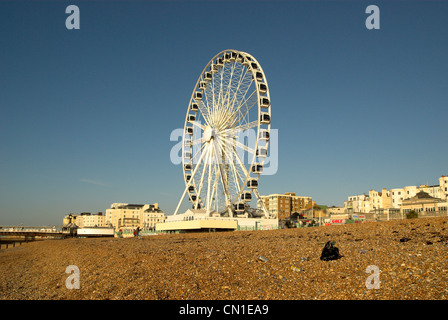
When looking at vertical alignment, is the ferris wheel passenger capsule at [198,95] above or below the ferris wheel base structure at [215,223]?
above

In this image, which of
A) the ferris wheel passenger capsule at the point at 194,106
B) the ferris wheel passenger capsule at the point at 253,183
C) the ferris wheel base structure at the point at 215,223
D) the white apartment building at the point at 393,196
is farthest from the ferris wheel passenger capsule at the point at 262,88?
the white apartment building at the point at 393,196

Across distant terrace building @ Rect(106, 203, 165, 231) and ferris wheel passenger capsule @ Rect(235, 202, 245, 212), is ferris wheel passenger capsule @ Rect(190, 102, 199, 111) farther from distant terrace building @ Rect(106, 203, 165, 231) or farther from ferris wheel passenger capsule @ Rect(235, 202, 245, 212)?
distant terrace building @ Rect(106, 203, 165, 231)

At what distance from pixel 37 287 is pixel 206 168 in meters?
36.6

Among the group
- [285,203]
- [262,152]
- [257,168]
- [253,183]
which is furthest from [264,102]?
[285,203]

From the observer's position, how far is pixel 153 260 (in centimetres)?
1816

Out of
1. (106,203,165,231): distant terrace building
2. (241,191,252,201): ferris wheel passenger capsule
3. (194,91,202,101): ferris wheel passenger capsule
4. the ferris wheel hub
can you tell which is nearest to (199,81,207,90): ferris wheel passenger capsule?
(194,91,202,101): ferris wheel passenger capsule

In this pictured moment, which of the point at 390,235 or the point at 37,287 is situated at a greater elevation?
the point at 390,235

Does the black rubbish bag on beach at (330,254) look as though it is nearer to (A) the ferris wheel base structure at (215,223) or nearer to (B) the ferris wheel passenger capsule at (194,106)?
(A) the ferris wheel base structure at (215,223)
